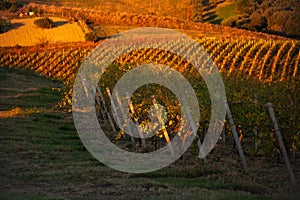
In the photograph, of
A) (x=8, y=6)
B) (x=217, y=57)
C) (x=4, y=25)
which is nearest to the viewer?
(x=217, y=57)

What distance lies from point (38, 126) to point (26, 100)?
8.54 metres

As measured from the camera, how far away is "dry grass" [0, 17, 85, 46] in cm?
5797

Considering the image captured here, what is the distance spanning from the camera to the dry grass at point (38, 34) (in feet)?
190

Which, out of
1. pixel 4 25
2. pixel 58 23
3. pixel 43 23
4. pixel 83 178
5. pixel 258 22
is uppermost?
pixel 83 178

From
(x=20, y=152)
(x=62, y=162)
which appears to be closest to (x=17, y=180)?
(x=62, y=162)

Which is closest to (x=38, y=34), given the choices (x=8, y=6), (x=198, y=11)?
(x=8, y=6)

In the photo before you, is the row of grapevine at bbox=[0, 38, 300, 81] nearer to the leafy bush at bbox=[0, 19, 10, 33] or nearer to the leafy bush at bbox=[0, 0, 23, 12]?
the leafy bush at bbox=[0, 19, 10, 33]

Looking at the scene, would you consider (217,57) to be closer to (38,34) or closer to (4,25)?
(38,34)

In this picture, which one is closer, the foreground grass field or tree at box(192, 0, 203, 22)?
the foreground grass field

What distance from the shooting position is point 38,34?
2395 inches

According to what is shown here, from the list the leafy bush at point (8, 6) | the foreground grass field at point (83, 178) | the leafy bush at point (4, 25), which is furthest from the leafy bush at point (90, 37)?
the foreground grass field at point (83, 178)

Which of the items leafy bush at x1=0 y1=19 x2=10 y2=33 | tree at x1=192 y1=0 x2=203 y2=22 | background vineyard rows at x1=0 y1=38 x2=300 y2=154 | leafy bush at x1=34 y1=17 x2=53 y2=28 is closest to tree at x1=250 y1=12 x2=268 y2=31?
tree at x1=192 y1=0 x2=203 y2=22

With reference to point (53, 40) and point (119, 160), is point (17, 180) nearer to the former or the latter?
point (119, 160)

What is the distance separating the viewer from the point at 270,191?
9062 millimetres
